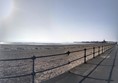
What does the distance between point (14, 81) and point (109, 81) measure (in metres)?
13.9

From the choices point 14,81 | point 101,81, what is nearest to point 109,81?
point 101,81

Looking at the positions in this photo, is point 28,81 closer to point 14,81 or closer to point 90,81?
point 14,81

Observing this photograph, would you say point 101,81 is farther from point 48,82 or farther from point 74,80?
point 48,82

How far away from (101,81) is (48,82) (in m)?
2.39

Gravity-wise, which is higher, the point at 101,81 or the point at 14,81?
the point at 101,81

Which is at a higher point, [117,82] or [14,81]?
[117,82]

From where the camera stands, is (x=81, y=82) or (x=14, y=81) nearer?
(x=81, y=82)

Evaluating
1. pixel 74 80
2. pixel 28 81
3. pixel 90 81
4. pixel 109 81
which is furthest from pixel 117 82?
pixel 28 81

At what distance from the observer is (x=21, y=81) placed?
2059cm

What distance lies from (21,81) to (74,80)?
12.5 m

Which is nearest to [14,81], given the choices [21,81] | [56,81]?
[21,81]

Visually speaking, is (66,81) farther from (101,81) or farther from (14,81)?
(14,81)

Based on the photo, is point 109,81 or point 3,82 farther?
point 3,82

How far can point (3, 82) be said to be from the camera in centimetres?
2003
